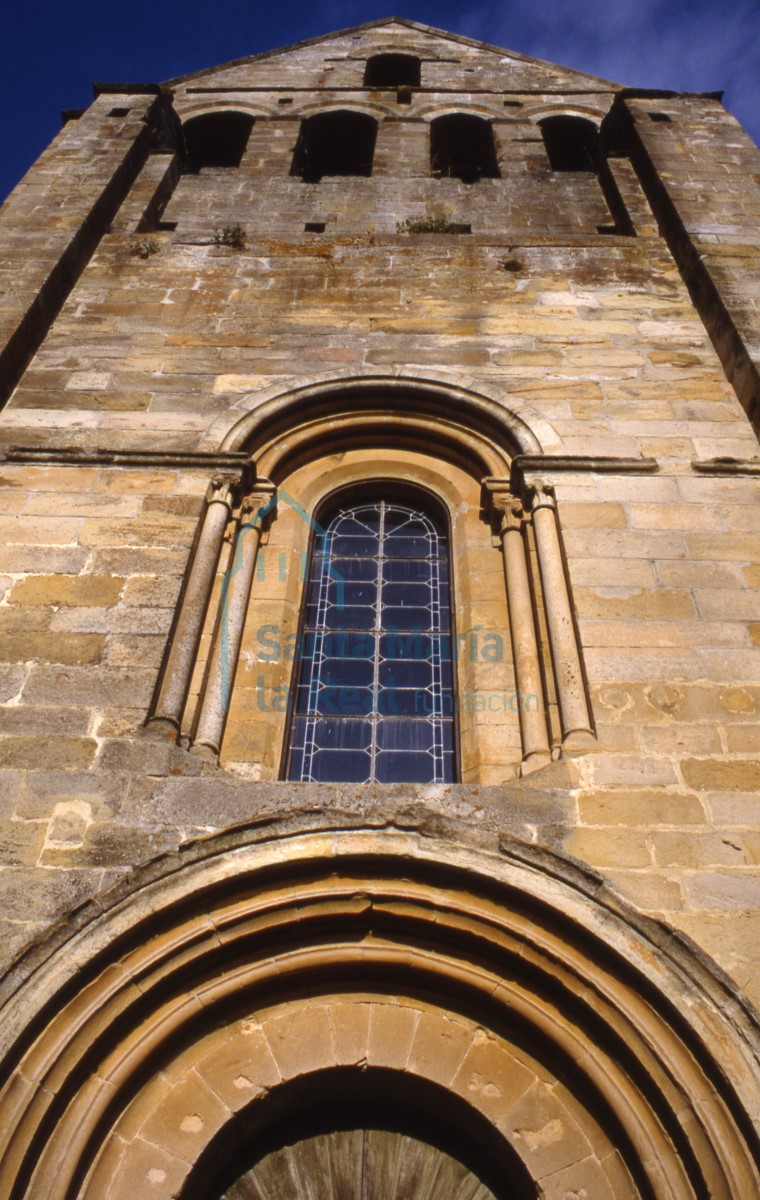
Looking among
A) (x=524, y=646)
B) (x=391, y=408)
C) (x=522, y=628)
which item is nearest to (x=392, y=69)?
(x=391, y=408)

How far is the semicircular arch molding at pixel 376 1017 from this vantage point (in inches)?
141

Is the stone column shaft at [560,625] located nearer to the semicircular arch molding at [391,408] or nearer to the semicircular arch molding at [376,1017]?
the semicircular arch molding at [391,408]

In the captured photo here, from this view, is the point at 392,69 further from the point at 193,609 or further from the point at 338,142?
the point at 193,609

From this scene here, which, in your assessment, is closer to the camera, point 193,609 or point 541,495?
point 193,609

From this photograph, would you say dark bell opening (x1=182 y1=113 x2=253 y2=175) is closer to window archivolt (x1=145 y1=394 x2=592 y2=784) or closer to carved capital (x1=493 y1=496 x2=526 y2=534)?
window archivolt (x1=145 y1=394 x2=592 y2=784)

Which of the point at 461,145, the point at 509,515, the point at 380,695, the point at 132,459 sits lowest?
the point at 380,695

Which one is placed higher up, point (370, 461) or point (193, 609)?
point (370, 461)

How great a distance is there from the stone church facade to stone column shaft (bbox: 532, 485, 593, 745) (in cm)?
2

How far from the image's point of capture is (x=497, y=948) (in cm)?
408

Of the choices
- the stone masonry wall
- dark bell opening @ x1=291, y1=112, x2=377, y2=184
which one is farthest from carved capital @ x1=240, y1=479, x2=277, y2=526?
dark bell opening @ x1=291, y1=112, x2=377, y2=184

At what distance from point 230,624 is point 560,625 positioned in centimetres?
177

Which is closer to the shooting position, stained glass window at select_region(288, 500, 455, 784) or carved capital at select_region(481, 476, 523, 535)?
stained glass window at select_region(288, 500, 455, 784)

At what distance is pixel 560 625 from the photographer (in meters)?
5.32

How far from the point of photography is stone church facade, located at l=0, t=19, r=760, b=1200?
382 centimetres
